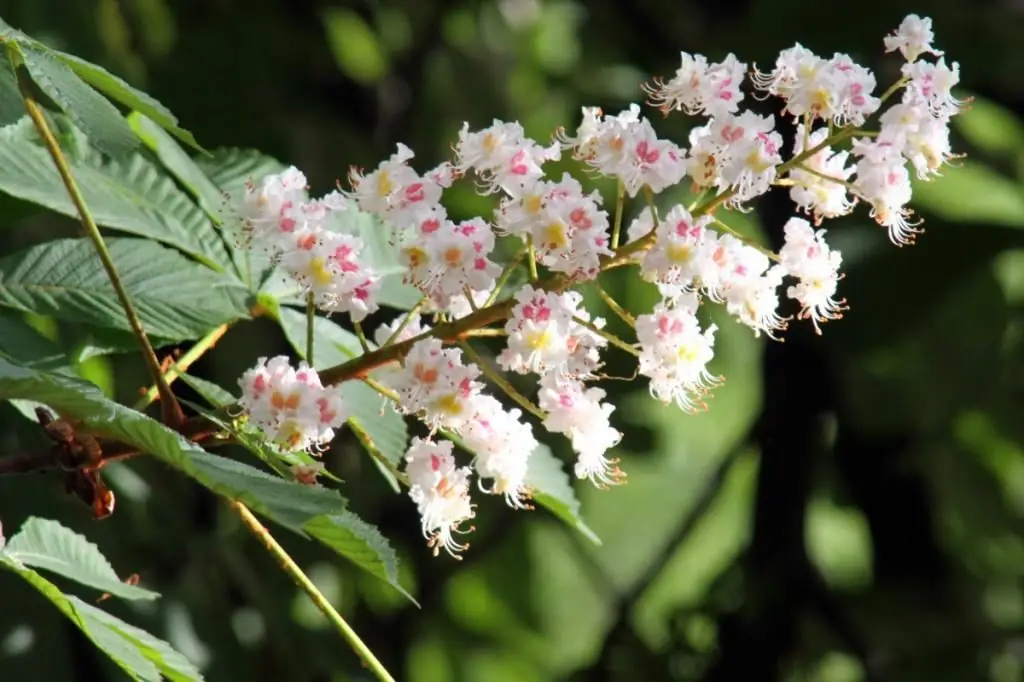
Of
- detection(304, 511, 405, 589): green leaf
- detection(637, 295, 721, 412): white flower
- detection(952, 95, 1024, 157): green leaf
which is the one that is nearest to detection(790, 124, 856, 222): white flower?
detection(637, 295, 721, 412): white flower

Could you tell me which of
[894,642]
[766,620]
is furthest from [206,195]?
[894,642]

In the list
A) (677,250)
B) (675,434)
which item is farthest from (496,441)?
(675,434)

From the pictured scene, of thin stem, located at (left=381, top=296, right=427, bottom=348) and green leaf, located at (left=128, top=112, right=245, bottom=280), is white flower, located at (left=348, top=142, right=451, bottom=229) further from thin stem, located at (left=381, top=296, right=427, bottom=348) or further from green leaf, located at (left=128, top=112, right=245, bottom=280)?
green leaf, located at (left=128, top=112, right=245, bottom=280)

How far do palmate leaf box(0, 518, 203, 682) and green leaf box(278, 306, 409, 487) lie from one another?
0.55 feet

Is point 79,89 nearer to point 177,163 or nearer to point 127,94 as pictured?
point 127,94

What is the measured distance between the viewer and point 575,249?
2.42ft

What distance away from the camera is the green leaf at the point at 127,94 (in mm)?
713

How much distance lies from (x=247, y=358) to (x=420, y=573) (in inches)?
18.5

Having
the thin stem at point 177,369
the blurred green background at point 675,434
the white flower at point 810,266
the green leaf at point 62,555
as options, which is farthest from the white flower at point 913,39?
the blurred green background at point 675,434

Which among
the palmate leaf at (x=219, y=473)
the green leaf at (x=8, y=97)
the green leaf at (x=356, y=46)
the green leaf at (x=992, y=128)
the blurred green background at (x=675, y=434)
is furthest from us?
the green leaf at (x=356, y=46)

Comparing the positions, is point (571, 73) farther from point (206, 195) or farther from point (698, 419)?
point (206, 195)

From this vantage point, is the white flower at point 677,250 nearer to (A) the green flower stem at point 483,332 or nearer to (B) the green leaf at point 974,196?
(A) the green flower stem at point 483,332

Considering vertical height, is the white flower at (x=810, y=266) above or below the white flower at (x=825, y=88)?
below

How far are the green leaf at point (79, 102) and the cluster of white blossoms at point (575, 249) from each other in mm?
100
